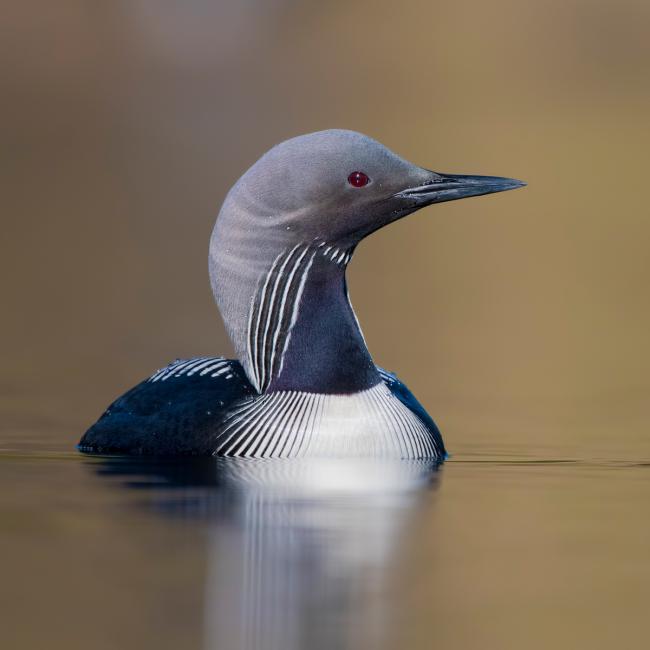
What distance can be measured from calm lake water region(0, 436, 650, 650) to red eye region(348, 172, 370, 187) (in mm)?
1065

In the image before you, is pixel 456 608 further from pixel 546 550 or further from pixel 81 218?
pixel 81 218

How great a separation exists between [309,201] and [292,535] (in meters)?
1.96

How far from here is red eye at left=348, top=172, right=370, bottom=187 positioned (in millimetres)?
6789

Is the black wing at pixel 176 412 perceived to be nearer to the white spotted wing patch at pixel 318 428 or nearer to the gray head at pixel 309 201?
the white spotted wing patch at pixel 318 428

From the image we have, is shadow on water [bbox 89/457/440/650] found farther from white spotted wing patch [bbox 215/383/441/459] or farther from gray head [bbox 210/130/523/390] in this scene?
gray head [bbox 210/130/523/390]

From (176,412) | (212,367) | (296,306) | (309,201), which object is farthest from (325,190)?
(176,412)

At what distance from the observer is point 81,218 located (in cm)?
2397

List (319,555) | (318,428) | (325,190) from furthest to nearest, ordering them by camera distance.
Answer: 1. (325,190)
2. (318,428)
3. (319,555)

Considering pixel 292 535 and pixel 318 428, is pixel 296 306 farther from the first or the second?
pixel 292 535

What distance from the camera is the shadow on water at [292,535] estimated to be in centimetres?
402

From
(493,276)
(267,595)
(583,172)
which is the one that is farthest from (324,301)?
(583,172)

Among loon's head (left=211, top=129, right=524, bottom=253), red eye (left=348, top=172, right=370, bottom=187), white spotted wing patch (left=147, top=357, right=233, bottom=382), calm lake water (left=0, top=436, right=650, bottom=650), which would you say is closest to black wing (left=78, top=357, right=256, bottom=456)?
white spotted wing patch (left=147, top=357, right=233, bottom=382)

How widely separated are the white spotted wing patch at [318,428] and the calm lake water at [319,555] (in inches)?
2.6

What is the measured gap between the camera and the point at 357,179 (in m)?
6.79
